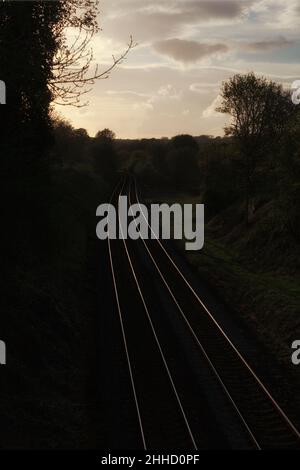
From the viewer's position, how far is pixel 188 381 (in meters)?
17.0

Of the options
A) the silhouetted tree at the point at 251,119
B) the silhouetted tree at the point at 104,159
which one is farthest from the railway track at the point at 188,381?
the silhouetted tree at the point at 104,159

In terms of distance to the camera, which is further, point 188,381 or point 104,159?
point 104,159

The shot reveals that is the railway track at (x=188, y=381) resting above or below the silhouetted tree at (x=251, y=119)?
below

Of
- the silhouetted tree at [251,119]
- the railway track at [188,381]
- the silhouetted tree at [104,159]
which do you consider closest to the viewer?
the railway track at [188,381]

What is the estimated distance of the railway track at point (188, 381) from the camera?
13.6 m

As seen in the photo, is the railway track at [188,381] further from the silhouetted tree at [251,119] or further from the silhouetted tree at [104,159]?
the silhouetted tree at [104,159]

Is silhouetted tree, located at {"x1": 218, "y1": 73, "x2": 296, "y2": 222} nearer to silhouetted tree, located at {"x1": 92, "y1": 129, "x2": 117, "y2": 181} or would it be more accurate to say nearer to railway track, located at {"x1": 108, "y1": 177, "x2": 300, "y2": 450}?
railway track, located at {"x1": 108, "y1": 177, "x2": 300, "y2": 450}

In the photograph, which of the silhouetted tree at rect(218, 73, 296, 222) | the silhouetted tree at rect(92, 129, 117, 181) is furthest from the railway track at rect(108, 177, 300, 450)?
the silhouetted tree at rect(92, 129, 117, 181)

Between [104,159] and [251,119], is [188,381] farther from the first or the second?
[104,159]

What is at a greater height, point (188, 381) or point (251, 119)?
point (251, 119)

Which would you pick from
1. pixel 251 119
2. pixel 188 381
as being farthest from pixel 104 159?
pixel 188 381
